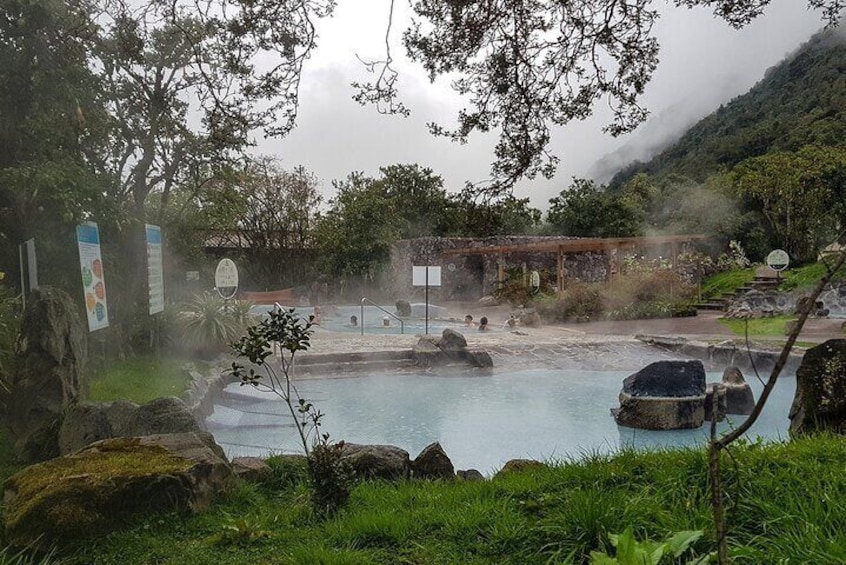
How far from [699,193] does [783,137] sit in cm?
586

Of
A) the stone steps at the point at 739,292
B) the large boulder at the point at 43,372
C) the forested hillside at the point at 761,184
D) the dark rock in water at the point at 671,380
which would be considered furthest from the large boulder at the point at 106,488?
the forested hillside at the point at 761,184

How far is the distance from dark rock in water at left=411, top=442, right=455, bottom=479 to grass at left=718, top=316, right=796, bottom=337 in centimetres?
984

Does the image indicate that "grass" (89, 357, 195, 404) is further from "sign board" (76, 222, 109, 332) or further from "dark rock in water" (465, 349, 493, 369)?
"dark rock in water" (465, 349, 493, 369)

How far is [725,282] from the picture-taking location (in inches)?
765

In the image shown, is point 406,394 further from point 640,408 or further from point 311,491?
point 311,491

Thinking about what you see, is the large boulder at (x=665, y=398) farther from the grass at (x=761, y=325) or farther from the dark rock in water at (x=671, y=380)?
the grass at (x=761, y=325)

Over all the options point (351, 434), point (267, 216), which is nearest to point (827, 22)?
point (351, 434)

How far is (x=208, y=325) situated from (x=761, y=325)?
11582 millimetres

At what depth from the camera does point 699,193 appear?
960 inches

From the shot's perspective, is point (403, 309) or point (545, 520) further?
point (403, 309)

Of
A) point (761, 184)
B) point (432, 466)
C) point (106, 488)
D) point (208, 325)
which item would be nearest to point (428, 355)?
point (208, 325)

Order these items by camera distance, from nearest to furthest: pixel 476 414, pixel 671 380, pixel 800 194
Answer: pixel 671 380 → pixel 476 414 → pixel 800 194

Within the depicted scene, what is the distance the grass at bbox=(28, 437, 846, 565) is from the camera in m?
2.25

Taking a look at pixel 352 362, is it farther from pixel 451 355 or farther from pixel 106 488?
pixel 106 488
